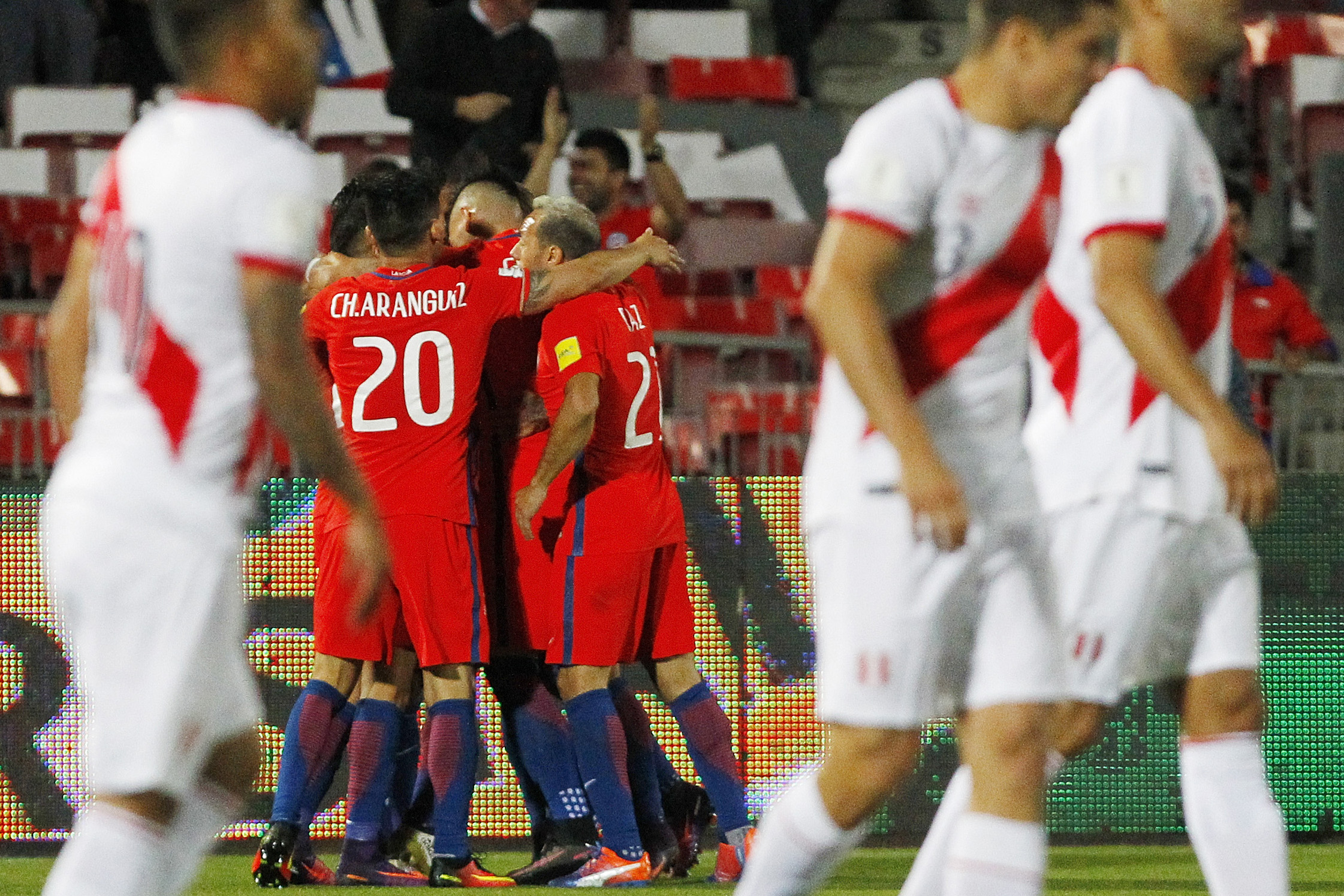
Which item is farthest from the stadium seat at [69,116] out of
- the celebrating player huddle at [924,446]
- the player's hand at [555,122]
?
the celebrating player huddle at [924,446]

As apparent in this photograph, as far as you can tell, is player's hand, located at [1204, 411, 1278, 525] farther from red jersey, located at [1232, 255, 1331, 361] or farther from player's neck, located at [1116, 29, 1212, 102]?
red jersey, located at [1232, 255, 1331, 361]

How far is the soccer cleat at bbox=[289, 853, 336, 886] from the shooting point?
21.6 ft

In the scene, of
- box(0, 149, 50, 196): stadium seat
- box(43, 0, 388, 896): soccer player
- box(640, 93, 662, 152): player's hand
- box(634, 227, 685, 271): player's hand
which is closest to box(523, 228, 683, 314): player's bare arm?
box(634, 227, 685, 271): player's hand

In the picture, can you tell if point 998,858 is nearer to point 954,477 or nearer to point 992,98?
point 954,477

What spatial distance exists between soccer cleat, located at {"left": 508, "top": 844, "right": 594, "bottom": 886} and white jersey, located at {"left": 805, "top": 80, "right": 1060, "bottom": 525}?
10.6 feet

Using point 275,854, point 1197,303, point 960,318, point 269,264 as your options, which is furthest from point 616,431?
point 269,264

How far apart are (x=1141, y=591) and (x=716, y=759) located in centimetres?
285

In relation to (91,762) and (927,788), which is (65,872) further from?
(927,788)

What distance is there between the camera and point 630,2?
Result: 14.6 meters

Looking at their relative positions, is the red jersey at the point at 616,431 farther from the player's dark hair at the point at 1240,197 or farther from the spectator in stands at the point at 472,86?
the spectator in stands at the point at 472,86

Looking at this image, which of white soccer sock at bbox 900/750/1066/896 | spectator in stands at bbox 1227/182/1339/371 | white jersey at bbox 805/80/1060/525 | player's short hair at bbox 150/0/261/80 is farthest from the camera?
spectator in stands at bbox 1227/182/1339/371

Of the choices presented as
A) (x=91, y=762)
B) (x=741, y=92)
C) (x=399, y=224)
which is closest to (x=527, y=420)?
(x=399, y=224)

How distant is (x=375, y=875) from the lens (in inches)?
255

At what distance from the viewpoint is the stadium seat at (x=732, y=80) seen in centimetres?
1404
